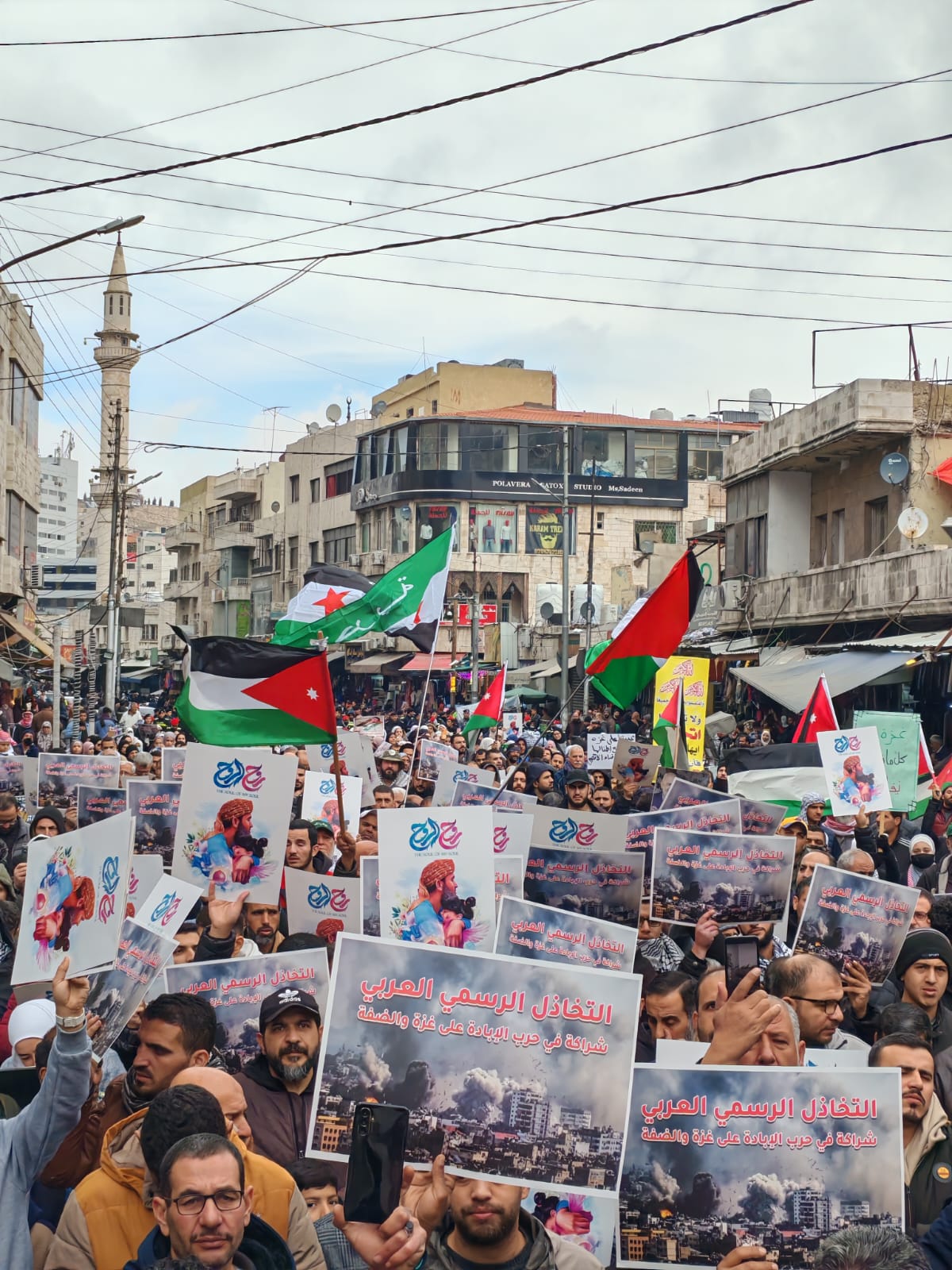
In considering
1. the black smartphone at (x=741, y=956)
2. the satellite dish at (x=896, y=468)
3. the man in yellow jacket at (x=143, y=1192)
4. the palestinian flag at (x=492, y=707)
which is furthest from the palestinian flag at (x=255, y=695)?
the satellite dish at (x=896, y=468)

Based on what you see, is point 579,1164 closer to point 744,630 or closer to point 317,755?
point 317,755

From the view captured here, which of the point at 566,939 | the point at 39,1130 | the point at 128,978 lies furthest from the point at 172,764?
the point at 39,1130

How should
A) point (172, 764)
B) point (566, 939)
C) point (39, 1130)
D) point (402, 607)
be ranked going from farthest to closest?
point (402, 607) < point (172, 764) < point (566, 939) < point (39, 1130)

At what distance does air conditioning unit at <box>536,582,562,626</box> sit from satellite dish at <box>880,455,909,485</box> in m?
30.0

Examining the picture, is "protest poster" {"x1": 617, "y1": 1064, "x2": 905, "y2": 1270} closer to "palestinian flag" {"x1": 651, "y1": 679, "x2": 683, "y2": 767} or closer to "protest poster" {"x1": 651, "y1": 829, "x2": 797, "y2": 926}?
"protest poster" {"x1": 651, "y1": 829, "x2": 797, "y2": 926}

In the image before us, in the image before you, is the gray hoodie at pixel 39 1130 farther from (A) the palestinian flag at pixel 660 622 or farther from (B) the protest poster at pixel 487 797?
(A) the palestinian flag at pixel 660 622

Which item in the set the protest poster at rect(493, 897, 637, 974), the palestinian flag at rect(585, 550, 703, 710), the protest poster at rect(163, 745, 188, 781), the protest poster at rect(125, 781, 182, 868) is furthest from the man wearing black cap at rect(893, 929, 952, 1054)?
the palestinian flag at rect(585, 550, 703, 710)

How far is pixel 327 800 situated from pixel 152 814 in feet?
8.14

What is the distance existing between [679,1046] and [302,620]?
13713 millimetres

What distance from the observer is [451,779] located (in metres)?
12.6

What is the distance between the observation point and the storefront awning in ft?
74.5

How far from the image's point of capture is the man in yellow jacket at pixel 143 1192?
369cm

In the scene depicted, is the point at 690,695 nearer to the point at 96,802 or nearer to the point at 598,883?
the point at 96,802

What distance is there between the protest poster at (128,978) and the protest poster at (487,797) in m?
5.43
